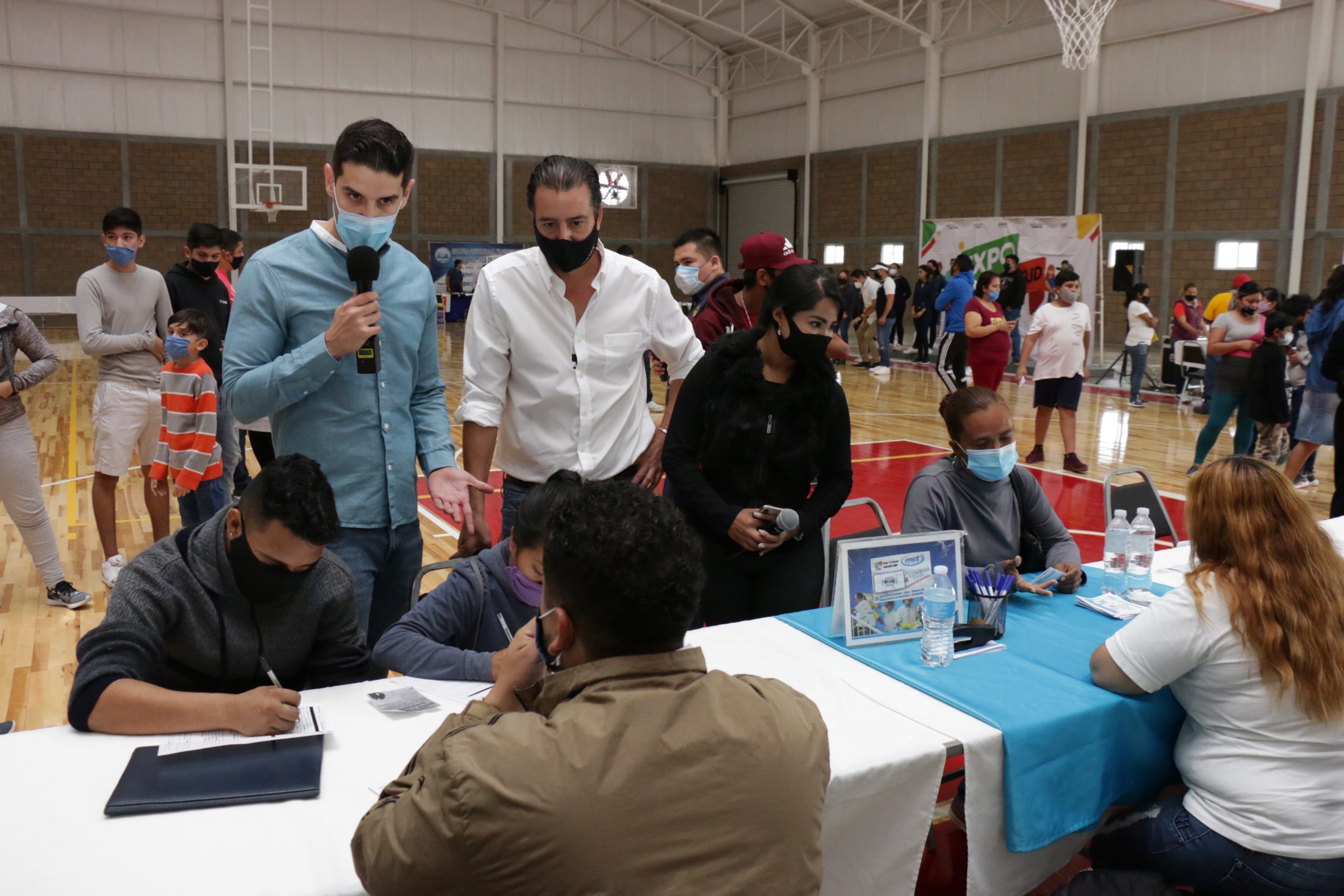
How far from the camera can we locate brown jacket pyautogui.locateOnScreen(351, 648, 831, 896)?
1.11 meters

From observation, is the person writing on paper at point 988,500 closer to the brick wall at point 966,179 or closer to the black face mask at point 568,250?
the black face mask at point 568,250

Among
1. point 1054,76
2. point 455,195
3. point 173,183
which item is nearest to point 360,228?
point 1054,76

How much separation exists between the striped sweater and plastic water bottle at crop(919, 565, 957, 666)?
352 centimetres

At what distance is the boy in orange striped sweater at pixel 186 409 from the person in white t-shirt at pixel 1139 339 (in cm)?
983

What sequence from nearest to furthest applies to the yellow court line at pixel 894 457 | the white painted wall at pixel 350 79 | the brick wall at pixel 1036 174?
the yellow court line at pixel 894 457 → the brick wall at pixel 1036 174 → the white painted wall at pixel 350 79

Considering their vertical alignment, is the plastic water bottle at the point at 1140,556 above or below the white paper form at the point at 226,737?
above

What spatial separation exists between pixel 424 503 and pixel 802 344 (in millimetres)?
4733

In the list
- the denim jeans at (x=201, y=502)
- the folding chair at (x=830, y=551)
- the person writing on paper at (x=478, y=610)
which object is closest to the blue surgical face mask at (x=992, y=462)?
the folding chair at (x=830, y=551)

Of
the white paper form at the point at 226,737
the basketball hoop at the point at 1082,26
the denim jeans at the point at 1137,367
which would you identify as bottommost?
the white paper form at the point at 226,737

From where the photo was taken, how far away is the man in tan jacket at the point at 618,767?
3.66 feet

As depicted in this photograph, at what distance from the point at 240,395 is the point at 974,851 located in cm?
183

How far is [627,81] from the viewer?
21.5 metres

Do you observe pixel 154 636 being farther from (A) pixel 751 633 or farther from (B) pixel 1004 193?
(B) pixel 1004 193

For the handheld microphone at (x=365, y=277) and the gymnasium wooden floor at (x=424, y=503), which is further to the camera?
the gymnasium wooden floor at (x=424, y=503)
